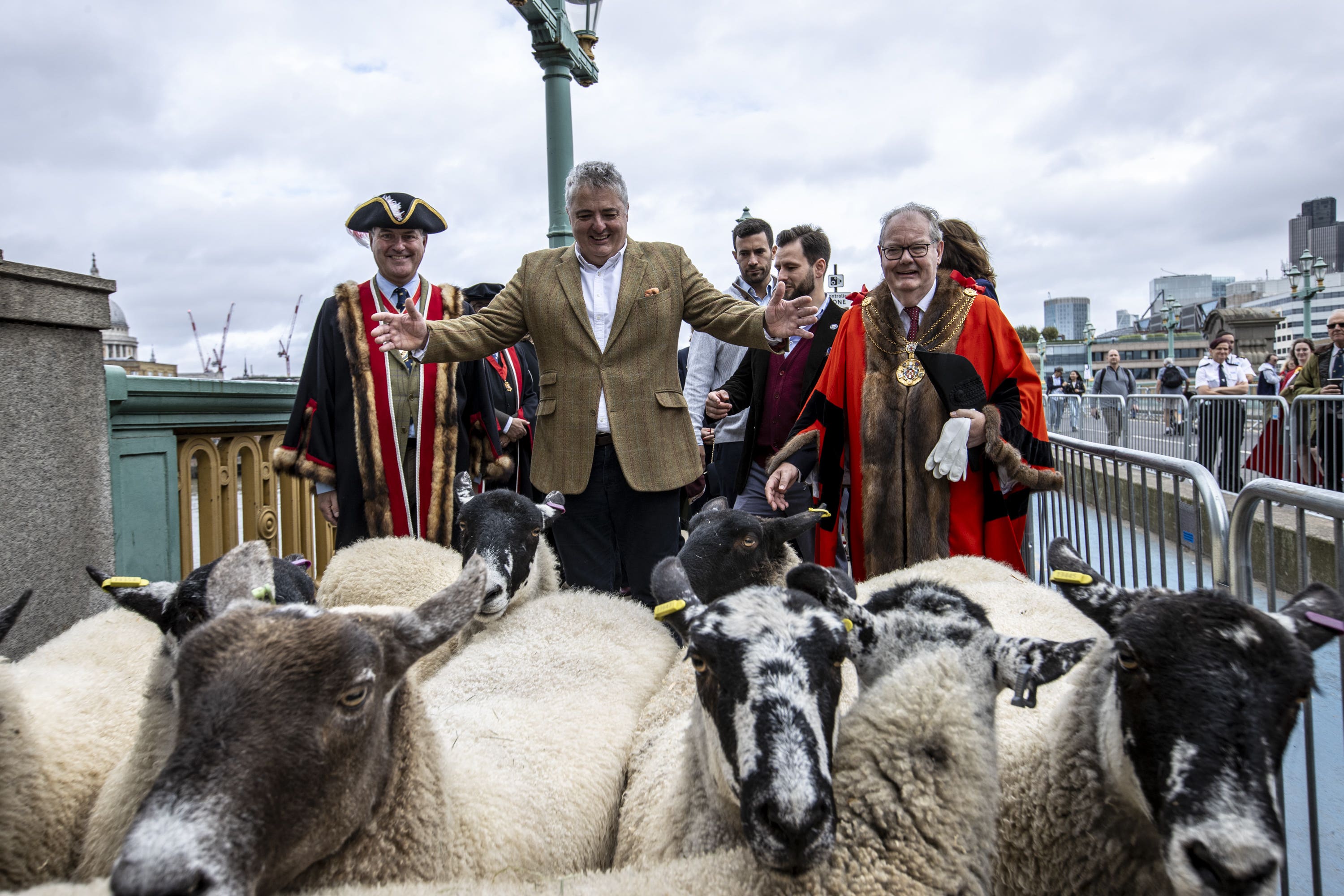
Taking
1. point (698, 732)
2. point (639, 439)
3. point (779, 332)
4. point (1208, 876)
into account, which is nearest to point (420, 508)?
point (639, 439)

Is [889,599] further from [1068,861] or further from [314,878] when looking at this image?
[314,878]

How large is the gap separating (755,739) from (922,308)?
245cm

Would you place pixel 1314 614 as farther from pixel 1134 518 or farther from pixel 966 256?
pixel 966 256

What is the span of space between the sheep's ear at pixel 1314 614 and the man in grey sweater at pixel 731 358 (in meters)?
3.34

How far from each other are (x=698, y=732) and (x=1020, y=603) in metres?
1.70

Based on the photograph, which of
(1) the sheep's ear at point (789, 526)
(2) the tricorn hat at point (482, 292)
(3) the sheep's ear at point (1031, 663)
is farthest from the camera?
(2) the tricorn hat at point (482, 292)

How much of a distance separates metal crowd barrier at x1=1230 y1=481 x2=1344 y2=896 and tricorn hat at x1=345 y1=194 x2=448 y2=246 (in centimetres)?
375

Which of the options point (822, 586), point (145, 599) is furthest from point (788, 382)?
point (145, 599)

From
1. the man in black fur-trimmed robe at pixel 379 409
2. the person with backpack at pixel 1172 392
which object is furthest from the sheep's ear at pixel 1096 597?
the person with backpack at pixel 1172 392

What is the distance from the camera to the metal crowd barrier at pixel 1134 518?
10.5 ft

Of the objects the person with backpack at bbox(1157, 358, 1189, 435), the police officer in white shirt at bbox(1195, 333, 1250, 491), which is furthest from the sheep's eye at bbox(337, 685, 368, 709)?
the person with backpack at bbox(1157, 358, 1189, 435)

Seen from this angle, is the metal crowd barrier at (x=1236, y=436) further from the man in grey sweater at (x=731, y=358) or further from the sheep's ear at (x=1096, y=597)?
the sheep's ear at (x=1096, y=597)

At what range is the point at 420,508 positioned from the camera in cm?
423

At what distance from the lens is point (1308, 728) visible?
95.6 inches
